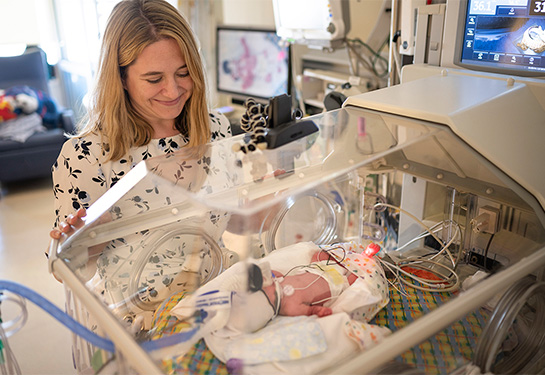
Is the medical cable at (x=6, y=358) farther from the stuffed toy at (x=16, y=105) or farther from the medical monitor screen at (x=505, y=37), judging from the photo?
the stuffed toy at (x=16, y=105)

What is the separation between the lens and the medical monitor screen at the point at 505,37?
1320mm

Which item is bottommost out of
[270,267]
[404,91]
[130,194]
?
[270,267]

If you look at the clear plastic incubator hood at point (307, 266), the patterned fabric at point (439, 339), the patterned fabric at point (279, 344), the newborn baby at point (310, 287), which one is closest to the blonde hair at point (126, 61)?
the clear plastic incubator hood at point (307, 266)

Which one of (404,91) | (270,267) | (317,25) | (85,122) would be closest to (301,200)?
(270,267)

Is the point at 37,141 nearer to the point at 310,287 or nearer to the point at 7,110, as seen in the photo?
the point at 7,110

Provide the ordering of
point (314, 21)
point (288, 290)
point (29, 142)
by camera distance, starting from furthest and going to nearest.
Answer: point (29, 142) < point (314, 21) < point (288, 290)

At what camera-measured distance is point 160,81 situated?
4.87 ft

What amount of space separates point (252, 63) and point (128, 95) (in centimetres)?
207

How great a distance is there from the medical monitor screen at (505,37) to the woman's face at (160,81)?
32.6 inches

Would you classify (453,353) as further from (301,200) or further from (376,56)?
(376,56)

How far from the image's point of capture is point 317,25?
259cm

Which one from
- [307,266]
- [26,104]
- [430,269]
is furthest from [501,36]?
[26,104]

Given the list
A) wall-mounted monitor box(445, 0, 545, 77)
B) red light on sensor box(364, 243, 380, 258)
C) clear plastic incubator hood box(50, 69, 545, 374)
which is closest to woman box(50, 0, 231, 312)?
clear plastic incubator hood box(50, 69, 545, 374)

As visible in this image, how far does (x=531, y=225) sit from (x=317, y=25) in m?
1.64
